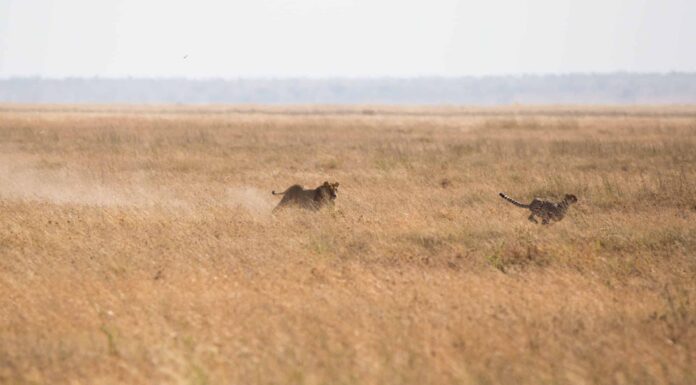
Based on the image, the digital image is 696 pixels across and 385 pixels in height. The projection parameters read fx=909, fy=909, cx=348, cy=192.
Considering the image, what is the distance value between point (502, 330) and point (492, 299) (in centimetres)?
95

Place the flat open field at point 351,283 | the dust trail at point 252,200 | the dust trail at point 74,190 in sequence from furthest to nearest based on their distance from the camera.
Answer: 1. the dust trail at point 74,190
2. the dust trail at point 252,200
3. the flat open field at point 351,283

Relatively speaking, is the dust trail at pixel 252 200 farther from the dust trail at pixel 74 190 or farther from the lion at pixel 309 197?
the dust trail at pixel 74 190

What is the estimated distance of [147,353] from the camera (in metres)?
6.46

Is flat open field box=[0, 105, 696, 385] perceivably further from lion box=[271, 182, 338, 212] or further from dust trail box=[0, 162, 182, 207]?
lion box=[271, 182, 338, 212]

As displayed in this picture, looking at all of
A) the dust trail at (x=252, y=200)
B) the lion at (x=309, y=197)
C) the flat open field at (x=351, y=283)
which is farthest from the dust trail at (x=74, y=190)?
the lion at (x=309, y=197)

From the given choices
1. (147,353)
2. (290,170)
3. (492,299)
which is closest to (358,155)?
(290,170)

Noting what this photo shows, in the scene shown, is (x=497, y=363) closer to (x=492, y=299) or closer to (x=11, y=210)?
(x=492, y=299)

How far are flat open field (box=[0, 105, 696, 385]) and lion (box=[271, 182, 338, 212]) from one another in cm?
46

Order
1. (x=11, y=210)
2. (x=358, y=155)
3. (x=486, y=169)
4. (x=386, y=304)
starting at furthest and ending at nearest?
(x=358, y=155)
(x=486, y=169)
(x=11, y=210)
(x=386, y=304)

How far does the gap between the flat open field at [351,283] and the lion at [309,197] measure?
0.46 m

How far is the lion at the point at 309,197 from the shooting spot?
1393 cm

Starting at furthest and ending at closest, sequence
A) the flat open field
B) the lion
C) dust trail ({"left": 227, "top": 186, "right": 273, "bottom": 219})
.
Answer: dust trail ({"left": 227, "top": 186, "right": 273, "bottom": 219}), the lion, the flat open field

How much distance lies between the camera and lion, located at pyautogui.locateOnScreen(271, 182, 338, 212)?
13.9 metres

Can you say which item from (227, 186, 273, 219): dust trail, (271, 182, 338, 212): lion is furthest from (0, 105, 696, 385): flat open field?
(271, 182, 338, 212): lion
